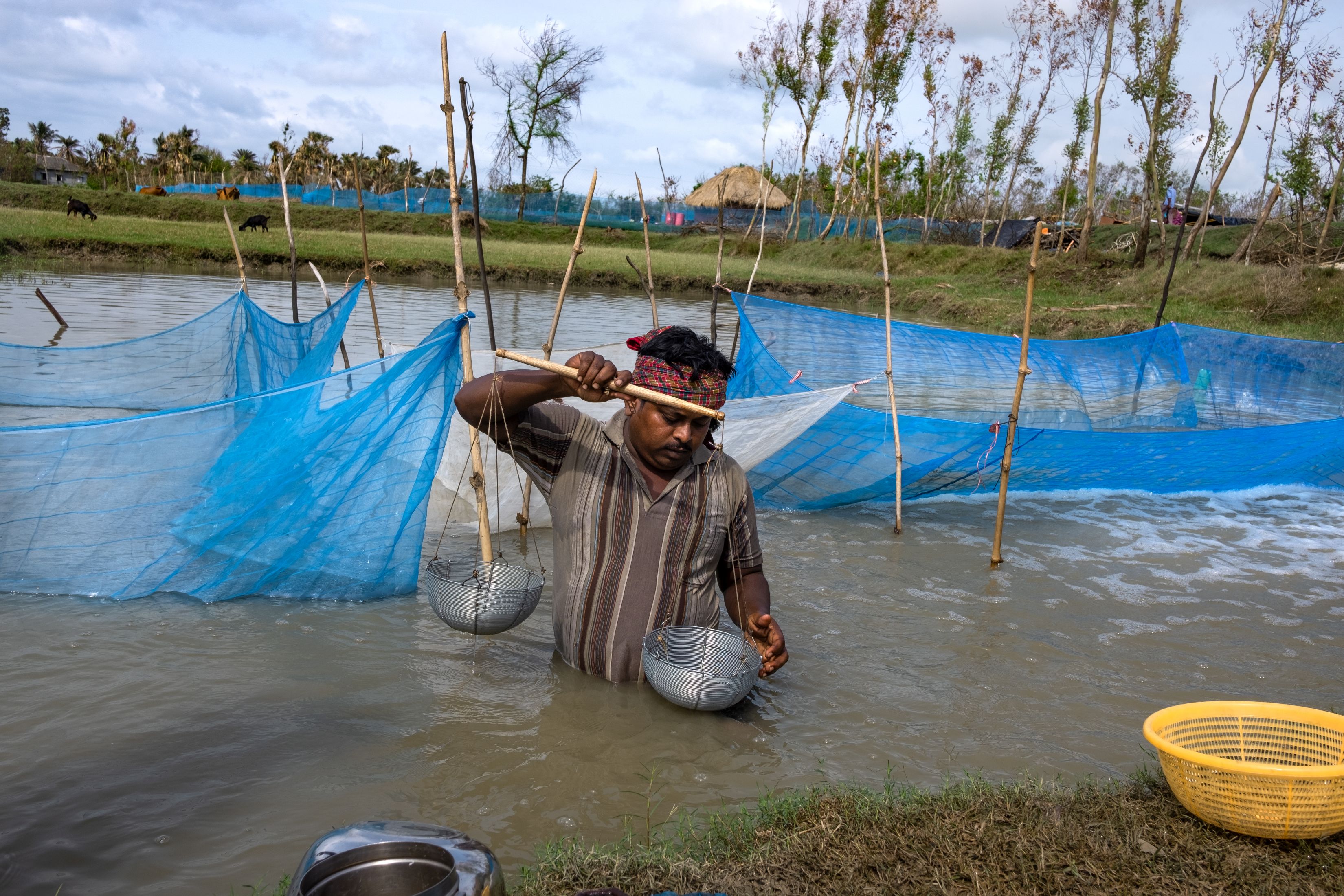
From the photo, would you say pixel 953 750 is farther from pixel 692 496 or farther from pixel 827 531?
pixel 827 531

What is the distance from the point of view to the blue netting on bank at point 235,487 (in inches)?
122

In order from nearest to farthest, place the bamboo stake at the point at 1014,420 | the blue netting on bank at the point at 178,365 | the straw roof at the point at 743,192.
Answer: the bamboo stake at the point at 1014,420 → the blue netting on bank at the point at 178,365 → the straw roof at the point at 743,192

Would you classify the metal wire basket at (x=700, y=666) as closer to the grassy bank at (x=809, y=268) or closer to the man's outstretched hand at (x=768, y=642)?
the man's outstretched hand at (x=768, y=642)

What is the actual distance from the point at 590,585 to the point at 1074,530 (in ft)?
13.0

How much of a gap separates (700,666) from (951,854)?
872 millimetres

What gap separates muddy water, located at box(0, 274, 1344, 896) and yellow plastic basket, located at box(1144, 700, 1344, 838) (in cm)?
48

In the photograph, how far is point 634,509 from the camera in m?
2.58

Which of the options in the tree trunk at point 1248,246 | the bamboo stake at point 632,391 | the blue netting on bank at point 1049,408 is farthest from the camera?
the tree trunk at point 1248,246

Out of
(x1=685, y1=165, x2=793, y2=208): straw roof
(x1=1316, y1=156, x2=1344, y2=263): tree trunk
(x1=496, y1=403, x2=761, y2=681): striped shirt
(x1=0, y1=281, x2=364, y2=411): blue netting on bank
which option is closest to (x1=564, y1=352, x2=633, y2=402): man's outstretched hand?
(x1=496, y1=403, x2=761, y2=681): striped shirt

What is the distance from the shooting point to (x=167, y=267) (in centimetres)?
1653

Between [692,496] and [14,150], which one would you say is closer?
[692,496]

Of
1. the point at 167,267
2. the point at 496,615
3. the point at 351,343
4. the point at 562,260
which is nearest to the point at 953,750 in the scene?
the point at 496,615

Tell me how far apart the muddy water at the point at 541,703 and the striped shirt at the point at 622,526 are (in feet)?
0.95

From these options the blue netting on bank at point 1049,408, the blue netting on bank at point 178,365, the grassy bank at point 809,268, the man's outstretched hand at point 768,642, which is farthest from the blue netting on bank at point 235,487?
the grassy bank at point 809,268
